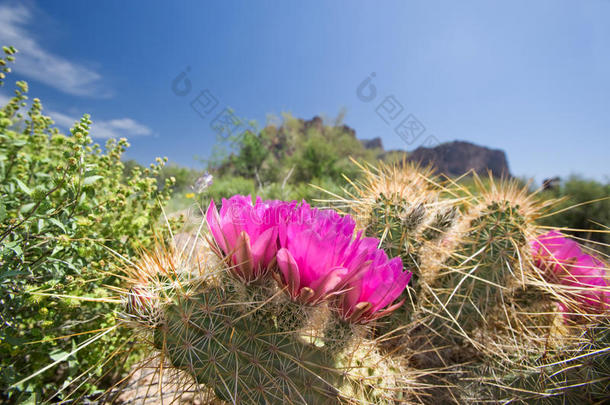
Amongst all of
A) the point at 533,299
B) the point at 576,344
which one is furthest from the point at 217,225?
the point at 533,299

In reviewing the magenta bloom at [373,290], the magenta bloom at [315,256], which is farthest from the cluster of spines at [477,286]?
the magenta bloom at [315,256]

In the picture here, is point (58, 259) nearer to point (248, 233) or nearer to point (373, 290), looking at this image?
point (248, 233)

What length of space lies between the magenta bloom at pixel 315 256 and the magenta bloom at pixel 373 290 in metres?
0.04

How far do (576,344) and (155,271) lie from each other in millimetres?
1420

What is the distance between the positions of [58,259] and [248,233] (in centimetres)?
70

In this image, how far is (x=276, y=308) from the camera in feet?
2.60

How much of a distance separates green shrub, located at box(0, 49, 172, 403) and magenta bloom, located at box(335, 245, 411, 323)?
0.62 meters

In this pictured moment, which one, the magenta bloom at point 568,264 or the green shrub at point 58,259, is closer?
the green shrub at point 58,259

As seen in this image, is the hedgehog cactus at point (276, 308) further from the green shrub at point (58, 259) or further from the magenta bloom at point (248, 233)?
the green shrub at point (58, 259)

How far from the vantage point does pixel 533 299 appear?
4.33 ft

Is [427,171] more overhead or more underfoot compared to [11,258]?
more underfoot

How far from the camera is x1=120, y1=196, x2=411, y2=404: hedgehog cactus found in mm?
738

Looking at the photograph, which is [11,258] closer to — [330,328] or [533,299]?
[330,328]

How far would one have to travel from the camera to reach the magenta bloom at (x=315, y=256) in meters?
0.70
